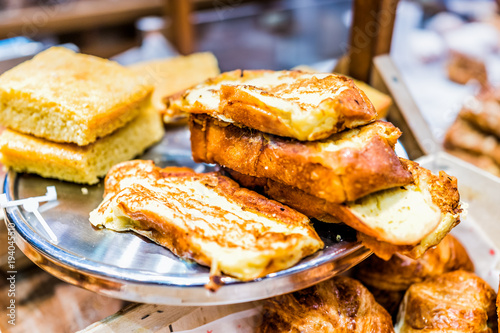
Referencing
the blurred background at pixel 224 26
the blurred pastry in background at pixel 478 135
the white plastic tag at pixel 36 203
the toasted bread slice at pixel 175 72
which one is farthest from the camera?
the blurred background at pixel 224 26

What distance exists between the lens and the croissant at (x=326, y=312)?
132 cm

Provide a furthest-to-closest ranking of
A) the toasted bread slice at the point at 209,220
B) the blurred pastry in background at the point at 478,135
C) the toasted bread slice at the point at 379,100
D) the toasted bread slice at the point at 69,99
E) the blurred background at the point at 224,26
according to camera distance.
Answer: the blurred background at the point at 224,26, the blurred pastry in background at the point at 478,135, the toasted bread slice at the point at 379,100, the toasted bread slice at the point at 69,99, the toasted bread slice at the point at 209,220

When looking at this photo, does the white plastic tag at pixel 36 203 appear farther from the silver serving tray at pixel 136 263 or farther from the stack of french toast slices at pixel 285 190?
the stack of french toast slices at pixel 285 190

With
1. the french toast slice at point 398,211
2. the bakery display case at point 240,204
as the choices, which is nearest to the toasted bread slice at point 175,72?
the bakery display case at point 240,204

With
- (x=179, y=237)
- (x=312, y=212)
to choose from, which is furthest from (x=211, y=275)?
(x=312, y=212)

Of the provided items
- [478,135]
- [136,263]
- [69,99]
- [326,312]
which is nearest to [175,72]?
[69,99]

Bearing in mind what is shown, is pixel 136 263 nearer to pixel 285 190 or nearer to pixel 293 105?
pixel 285 190

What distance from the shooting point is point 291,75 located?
1490mm

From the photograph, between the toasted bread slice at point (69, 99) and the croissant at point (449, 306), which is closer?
the croissant at point (449, 306)

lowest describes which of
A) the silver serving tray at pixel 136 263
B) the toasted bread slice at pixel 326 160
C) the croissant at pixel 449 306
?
the croissant at pixel 449 306

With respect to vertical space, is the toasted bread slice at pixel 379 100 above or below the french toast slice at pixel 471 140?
above

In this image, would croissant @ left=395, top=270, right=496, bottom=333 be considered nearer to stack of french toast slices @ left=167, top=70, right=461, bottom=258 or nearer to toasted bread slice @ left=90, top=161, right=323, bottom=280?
stack of french toast slices @ left=167, top=70, right=461, bottom=258

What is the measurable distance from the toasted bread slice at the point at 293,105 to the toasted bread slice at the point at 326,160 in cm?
4

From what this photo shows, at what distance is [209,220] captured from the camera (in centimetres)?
118
